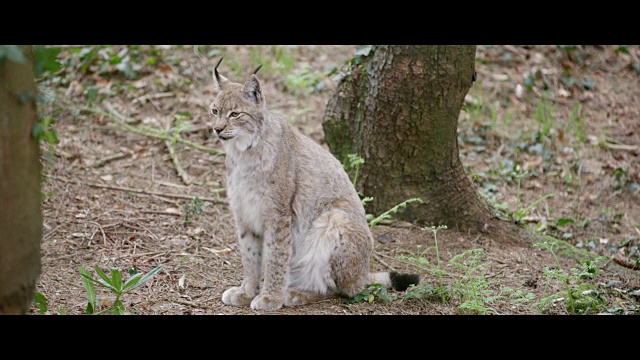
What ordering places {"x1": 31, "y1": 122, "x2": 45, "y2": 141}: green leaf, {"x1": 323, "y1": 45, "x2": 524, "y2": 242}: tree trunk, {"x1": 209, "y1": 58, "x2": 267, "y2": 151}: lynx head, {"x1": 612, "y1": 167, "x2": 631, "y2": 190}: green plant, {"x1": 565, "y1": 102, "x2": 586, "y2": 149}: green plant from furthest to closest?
1. {"x1": 565, "y1": 102, "x2": 586, "y2": 149}: green plant
2. {"x1": 612, "y1": 167, "x2": 631, "y2": 190}: green plant
3. {"x1": 323, "y1": 45, "x2": 524, "y2": 242}: tree trunk
4. {"x1": 209, "y1": 58, "x2": 267, "y2": 151}: lynx head
5. {"x1": 31, "y1": 122, "x2": 45, "y2": 141}: green leaf

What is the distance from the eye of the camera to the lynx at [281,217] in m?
4.63

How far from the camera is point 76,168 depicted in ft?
21.8

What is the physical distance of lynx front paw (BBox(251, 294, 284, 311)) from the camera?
4664 mm

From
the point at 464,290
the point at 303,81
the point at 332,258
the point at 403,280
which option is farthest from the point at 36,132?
the point at 303,81

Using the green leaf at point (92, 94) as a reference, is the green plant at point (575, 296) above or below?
below

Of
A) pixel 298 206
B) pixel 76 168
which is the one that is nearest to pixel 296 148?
pixel 298 206

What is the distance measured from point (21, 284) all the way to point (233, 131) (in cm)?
180

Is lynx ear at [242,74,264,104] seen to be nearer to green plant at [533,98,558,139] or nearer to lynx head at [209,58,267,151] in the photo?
lynx head at [209,58,267,151]

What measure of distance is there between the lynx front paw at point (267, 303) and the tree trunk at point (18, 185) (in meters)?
1.78

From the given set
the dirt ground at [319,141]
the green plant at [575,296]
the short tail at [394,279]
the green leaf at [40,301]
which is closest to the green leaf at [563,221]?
the dirt ground at [319,141]

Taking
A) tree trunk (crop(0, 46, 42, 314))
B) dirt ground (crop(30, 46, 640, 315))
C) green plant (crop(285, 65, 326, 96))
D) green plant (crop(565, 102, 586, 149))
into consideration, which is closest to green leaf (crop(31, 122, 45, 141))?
tree trunk (crop(0, 46, 42, 314))

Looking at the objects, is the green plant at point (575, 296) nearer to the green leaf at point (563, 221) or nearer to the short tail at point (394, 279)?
the short tail at point (394, 279)

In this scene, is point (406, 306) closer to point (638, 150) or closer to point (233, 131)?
point (233, 131)

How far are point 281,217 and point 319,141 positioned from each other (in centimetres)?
292
